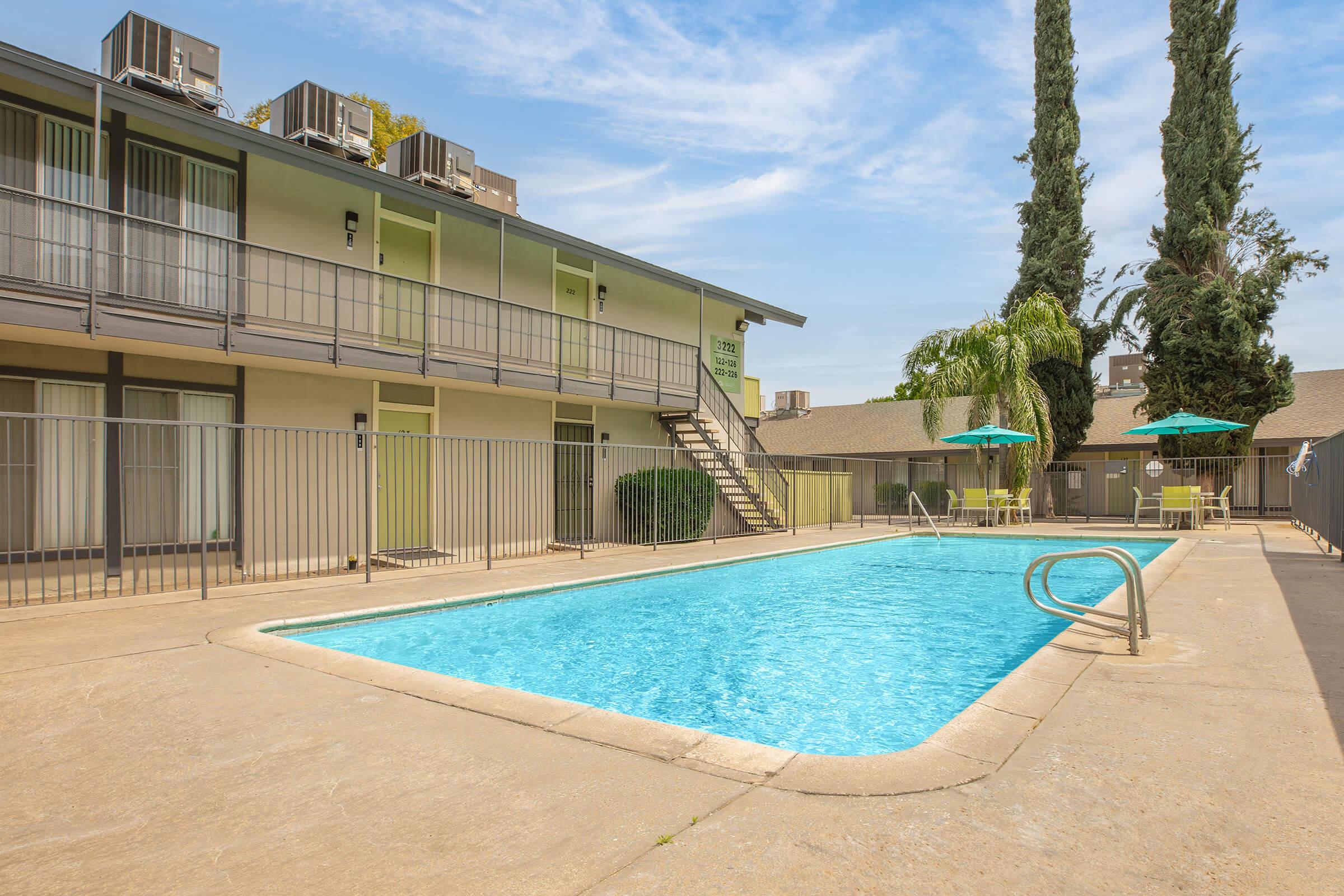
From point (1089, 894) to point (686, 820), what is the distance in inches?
47.7

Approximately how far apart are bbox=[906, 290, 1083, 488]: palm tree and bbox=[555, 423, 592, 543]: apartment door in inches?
438

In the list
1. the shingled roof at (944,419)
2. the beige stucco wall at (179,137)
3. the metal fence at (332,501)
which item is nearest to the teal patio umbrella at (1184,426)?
the metal fence at (332,501)

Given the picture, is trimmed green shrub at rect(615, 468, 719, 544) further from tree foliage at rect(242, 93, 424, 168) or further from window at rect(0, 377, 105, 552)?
tree foliage at rect(242, 93, 424, 168)

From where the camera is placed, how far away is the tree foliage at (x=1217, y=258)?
22000 millimetres

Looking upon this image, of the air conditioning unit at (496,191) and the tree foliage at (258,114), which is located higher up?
the tree foliage at (258,114)

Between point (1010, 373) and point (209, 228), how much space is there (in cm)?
1929

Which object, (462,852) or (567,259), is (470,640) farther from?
(567,259)

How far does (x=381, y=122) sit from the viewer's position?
82.3 feet

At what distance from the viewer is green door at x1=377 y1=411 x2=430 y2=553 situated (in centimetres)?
1233

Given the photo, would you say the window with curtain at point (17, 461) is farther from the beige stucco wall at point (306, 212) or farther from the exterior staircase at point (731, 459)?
the exterior staircase at point (731, 459)

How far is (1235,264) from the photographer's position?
22.7 metres

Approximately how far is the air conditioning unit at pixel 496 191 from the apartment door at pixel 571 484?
456 cm

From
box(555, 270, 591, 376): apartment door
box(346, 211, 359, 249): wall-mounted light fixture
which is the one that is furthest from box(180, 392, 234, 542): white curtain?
box(555, 270, 591, 376): apartment door

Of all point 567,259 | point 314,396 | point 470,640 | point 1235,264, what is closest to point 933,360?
point 1235,264
